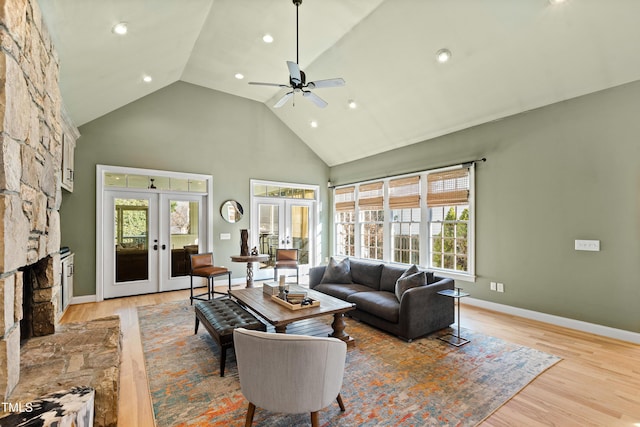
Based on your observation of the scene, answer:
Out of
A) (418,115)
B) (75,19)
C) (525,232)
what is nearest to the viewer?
(75,19)

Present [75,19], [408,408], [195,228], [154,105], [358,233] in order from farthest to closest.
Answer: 1. [358,233]
2. [195,228]
3. [154,105]
4. [75,19]
5. [408,408]

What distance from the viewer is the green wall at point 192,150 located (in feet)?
16.2

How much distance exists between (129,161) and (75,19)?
311 centimetres

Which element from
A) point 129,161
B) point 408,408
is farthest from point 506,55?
point 129,161

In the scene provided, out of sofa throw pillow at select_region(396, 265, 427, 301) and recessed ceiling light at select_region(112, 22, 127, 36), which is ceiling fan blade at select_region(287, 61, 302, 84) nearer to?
recessed ceiling light at select_region(112, 22, 127, 36)

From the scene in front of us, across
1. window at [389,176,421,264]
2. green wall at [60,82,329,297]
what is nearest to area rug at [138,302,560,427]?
window at [389,176,421,264]

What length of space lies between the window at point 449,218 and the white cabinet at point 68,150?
5768 mm

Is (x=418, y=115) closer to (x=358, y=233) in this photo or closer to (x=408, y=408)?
(x=358, y=233)

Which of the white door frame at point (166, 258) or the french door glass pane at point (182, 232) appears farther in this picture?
the french door glass pane at point (182, 232)

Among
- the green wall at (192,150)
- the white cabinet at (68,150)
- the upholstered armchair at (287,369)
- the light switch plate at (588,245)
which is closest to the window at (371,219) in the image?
the green wall at (192,150)

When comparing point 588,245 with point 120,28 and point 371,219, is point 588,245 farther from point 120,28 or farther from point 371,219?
point 120,28

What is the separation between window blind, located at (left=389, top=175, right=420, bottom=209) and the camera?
5.71 meters

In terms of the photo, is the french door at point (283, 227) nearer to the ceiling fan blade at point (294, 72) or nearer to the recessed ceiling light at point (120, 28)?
the ceiling fan blade at point (294, 72)

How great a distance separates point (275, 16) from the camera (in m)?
3.89
